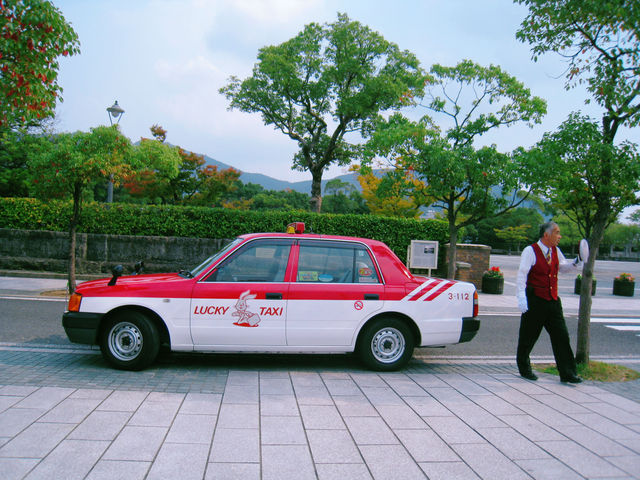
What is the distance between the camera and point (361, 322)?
5.91m

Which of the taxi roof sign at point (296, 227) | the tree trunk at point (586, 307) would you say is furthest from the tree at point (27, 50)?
the tree trunk at point (586, 307)

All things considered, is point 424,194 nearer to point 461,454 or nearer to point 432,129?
point 432,129

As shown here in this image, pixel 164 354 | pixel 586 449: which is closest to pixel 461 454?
pixel 586 449

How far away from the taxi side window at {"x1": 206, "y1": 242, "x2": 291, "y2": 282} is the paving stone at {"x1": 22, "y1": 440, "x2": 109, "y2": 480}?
2455mm

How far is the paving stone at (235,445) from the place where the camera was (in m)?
3.48

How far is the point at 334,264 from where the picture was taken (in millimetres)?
6098

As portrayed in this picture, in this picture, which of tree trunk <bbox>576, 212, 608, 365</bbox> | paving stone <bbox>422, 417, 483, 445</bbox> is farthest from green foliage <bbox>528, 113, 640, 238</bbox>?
paving stone <bbox>422, 417, 483, 445</bbox>

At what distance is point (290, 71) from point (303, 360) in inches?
893

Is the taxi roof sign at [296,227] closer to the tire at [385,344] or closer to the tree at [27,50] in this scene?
the tire at [385,344]

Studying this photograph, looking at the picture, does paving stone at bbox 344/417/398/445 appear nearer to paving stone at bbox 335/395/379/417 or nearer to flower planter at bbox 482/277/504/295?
paving stone at bbox 335/395/379/417

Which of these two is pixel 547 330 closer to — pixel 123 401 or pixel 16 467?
pixel 123 401

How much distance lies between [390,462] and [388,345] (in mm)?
2598

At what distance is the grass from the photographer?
6.36 m

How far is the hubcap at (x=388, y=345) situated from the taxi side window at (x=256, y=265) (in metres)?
1.46
